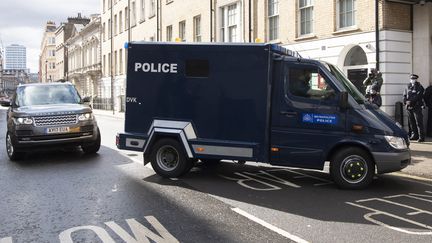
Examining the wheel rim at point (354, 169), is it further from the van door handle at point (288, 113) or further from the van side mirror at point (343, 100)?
the van door handle at point (288, 113)

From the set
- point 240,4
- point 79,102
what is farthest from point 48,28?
point 79,102

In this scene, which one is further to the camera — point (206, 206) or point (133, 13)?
point (133, 13)

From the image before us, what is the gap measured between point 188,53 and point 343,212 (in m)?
4.01

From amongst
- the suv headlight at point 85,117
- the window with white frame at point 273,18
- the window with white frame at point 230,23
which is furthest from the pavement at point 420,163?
the window with white frame at point 230,23

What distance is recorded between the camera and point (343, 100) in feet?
25.2

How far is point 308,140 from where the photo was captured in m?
8.02

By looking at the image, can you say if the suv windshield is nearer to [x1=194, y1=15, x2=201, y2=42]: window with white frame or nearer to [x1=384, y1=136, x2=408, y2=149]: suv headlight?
[x1=384, y1=136, x2=408, y2=149]: suv headlight

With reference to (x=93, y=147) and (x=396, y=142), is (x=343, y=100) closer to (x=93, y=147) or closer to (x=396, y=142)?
(x=396, y=142)

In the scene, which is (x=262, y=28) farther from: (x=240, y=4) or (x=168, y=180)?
(x=168, y=180)

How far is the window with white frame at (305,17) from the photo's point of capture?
18.6 meters

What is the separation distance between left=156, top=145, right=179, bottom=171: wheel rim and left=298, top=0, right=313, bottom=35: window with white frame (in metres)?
11.4

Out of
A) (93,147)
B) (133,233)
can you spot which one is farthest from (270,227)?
(93,147)

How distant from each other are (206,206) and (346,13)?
12344 mm

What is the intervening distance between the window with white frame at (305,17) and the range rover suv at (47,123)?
33.4ft
